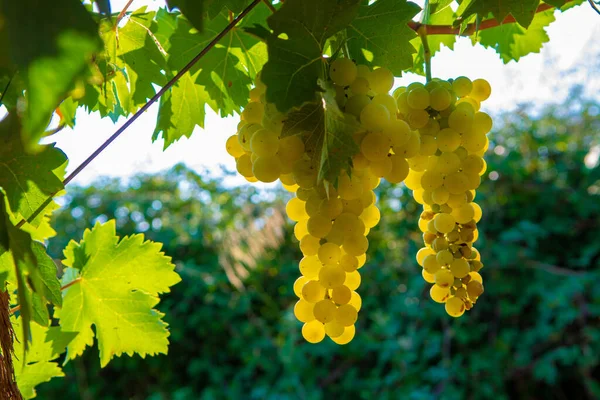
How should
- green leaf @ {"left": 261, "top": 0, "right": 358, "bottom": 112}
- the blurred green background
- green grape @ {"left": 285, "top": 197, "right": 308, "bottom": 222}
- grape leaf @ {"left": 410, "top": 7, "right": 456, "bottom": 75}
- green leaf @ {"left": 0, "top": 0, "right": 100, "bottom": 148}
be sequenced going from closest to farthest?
green leaf @ {"left": 0, "top": 0, "right": 100, "bottom": 148} < green leaf @ {"left": 261, "top": 0, "right": 358, "bottom": 112} < green grape @ {"left": 285, "top": 197, "right": 308, "bottom": 222} < grape leaf @ {"left": 410, "top": 7, "right": 456, "bottom": 75} < the blurred green background

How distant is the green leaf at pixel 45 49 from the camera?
0.93 feet

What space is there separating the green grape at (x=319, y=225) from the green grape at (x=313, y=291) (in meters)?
0.05

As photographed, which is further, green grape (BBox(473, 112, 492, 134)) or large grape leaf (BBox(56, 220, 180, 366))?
large grape leaf (BBox(56, 220, 180, 366))

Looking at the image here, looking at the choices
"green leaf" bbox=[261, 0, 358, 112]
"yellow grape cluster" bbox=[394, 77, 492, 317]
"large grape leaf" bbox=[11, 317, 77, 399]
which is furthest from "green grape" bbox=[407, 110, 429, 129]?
"large grape leaf" bbox=[11, 317, 77, 399]

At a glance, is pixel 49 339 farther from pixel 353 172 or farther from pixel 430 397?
pixel 430 397

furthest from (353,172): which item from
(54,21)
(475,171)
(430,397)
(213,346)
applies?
(213,346)

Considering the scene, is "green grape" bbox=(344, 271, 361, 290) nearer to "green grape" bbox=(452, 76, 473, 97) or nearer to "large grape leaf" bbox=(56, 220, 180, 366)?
"green grape" bbox=(452, 76, 473, 97)

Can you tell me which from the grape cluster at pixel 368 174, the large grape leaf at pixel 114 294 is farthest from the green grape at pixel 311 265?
the large grape leaf at pixel 114 294

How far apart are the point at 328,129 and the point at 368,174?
0.22 ft

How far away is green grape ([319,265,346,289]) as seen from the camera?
19.5 inches

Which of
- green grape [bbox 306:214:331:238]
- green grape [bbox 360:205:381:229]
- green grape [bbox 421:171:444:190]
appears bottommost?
green grape [bbox 306:214:331:238]

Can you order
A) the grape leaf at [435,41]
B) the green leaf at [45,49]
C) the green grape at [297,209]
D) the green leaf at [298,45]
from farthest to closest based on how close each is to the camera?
the grape leaf at [435,41] → the green grape at [297,209] → the green leaf at [298,45] → the green leaf at [45,49]

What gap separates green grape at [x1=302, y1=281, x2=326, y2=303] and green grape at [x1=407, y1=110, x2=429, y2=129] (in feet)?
0.52

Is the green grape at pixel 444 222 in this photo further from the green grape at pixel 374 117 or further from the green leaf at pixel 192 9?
the green leaf at pixel 192 9
